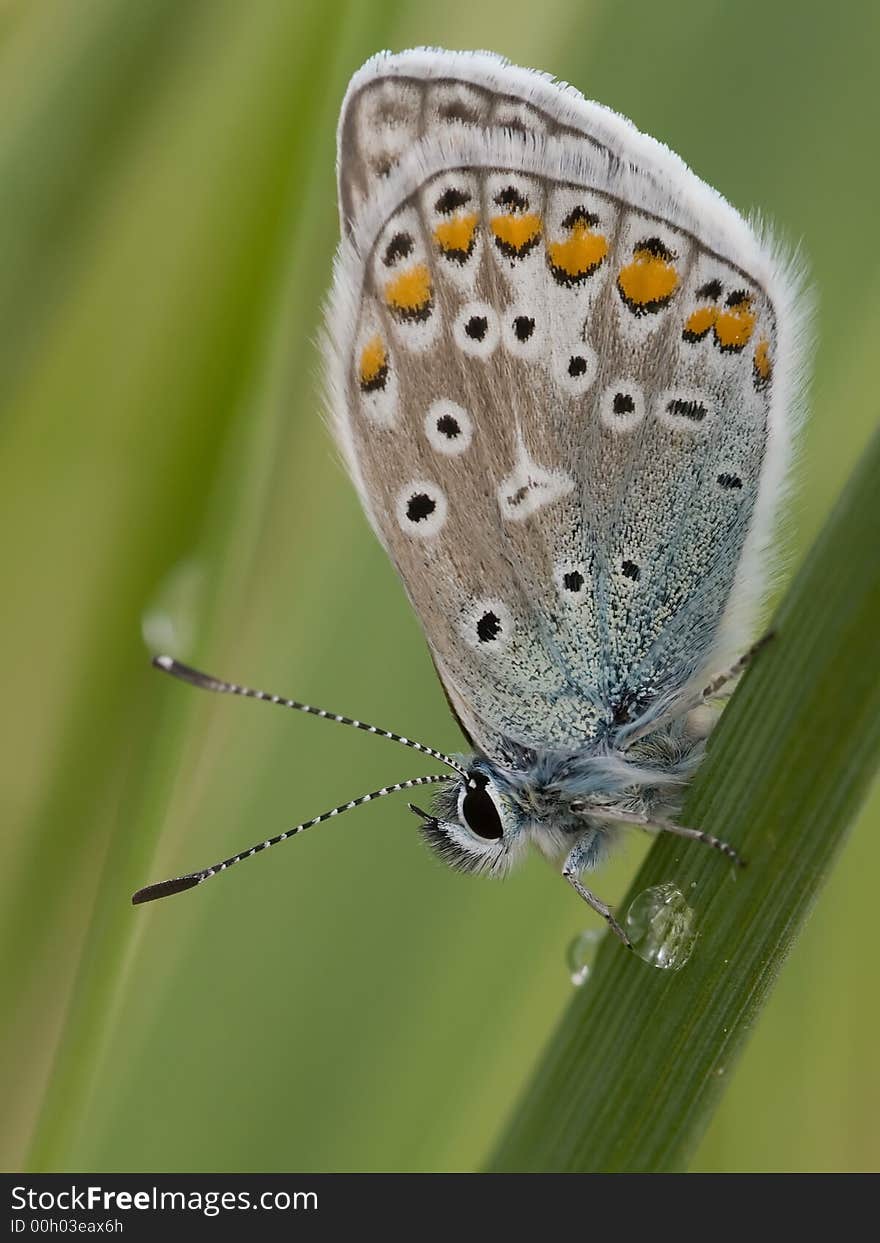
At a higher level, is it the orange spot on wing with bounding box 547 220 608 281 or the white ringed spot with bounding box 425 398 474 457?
the orange spot on wing with bounding box 547 220 608 281

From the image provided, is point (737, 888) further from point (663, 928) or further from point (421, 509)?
point (421, 509)

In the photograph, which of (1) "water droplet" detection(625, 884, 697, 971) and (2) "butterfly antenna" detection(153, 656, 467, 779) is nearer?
(1) "water droplet" detection(625, 884, 697, 971)

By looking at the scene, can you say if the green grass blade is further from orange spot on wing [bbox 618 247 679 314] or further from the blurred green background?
orange spot on wing [bbox 618 247 679 314]

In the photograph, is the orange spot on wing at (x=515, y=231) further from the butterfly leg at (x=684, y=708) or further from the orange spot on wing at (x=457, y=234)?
the butterfly leg at (x=684, y=708)

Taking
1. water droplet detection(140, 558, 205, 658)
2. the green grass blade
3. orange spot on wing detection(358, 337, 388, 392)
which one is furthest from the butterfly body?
the green grass blade

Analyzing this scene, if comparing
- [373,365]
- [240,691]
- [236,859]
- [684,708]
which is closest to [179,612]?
[240,691]

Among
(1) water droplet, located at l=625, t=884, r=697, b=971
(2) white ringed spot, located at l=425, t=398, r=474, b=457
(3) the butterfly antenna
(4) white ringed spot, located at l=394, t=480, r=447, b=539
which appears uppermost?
(2) white ringed spot, located at l=425, t=398, r=474, b=457
